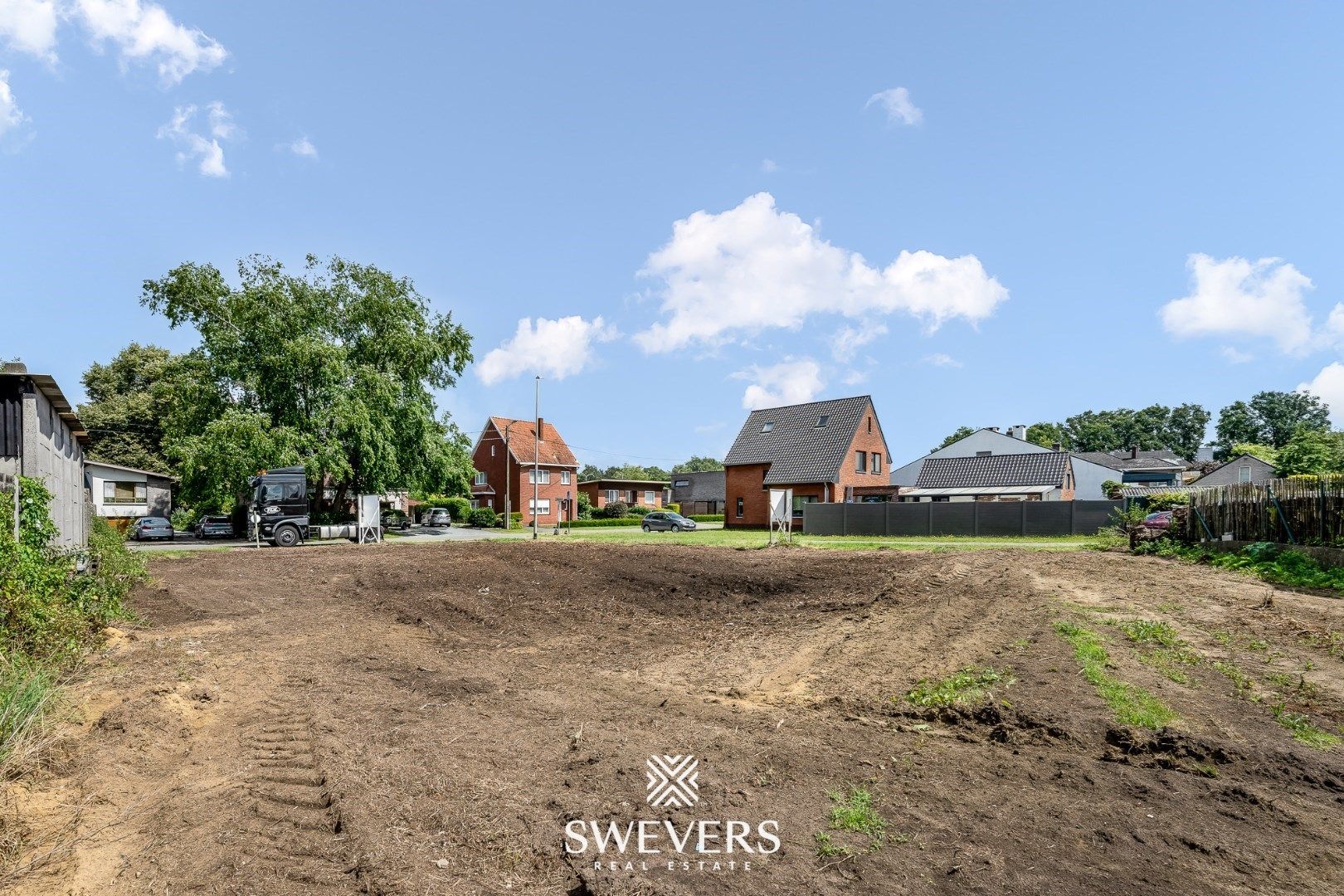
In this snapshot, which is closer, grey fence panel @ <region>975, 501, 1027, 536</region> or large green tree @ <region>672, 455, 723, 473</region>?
grey fence panel @ <region>975, 501, 1027, 536</region>

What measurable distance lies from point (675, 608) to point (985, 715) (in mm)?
7805

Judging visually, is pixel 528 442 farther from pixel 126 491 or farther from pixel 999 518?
pixel 999 518

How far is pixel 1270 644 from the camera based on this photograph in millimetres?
8711

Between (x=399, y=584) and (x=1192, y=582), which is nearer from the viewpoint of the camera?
(x=1192, y=582)

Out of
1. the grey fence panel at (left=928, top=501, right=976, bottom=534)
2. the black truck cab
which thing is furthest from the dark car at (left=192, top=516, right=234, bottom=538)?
the grey fence panel at (left=928, top=501, right=976, bottom=534)

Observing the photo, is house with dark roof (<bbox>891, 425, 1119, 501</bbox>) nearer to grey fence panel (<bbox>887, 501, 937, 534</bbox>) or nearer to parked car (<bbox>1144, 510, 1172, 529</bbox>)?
grey fence panel (<bbox>887, 501, 937, 534</bbox>)

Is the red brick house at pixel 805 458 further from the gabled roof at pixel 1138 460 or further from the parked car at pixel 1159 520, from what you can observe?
the gabled roof at pixel 1138 460

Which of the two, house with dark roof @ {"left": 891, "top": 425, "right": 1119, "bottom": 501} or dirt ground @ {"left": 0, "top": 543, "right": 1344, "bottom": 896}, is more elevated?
house with dark roof @ {"left": 891, "top": 425, "right": 1119, "bottom": 501}

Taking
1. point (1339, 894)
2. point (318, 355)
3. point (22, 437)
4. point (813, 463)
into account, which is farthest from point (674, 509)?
point (1339, 894)

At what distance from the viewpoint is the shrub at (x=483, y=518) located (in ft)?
176

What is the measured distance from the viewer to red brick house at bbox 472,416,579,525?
187 feet

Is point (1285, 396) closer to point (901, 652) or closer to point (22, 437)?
point (901, 652)

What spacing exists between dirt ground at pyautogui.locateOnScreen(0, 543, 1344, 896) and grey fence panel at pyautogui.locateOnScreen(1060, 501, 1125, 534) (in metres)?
22.1

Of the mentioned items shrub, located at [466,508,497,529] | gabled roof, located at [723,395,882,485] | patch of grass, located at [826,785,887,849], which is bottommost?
shrub, located at [466,508,497,529]
